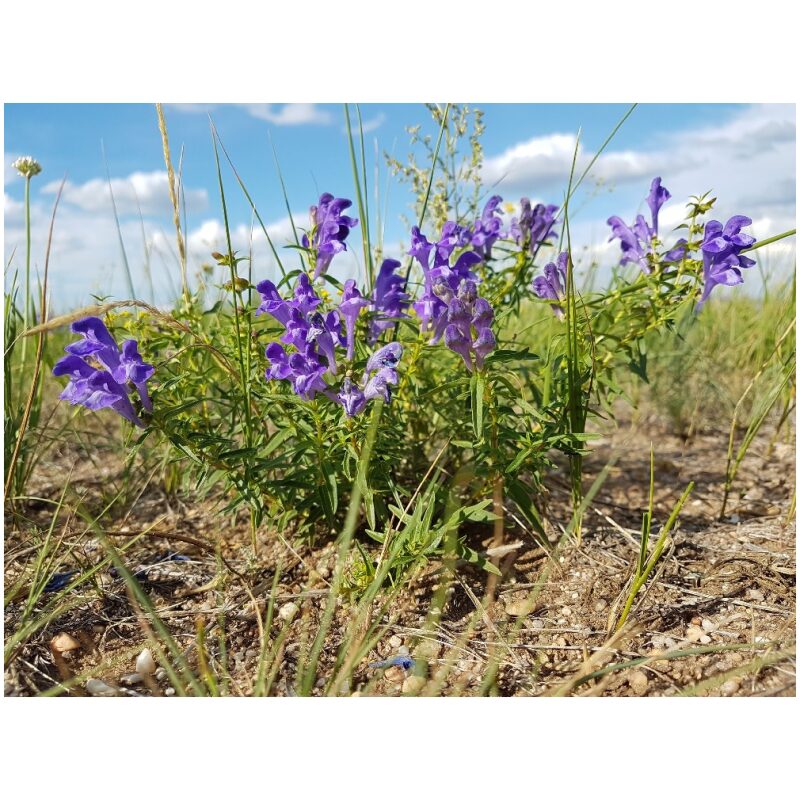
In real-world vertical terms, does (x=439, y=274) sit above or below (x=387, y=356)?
A: above

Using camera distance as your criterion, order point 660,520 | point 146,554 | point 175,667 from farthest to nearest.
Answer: point 660,520 < point 146,554 < point 175,667

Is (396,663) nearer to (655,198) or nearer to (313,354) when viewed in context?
(313,354)

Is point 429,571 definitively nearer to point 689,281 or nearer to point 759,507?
point 689,281

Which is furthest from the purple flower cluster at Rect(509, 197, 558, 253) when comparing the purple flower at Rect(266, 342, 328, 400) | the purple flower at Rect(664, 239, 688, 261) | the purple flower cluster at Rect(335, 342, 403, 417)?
the purple flower at Rect(266, 342, 328, 400)

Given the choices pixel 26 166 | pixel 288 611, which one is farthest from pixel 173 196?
pixel 288 611

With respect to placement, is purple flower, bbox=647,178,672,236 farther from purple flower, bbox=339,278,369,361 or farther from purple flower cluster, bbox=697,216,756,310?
purple flower, bbox=339,278,369,361

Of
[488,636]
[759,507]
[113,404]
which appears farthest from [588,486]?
[113,404]

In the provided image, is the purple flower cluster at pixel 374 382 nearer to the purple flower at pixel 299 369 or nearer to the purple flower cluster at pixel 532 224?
the purple flower at pixel 299 369
